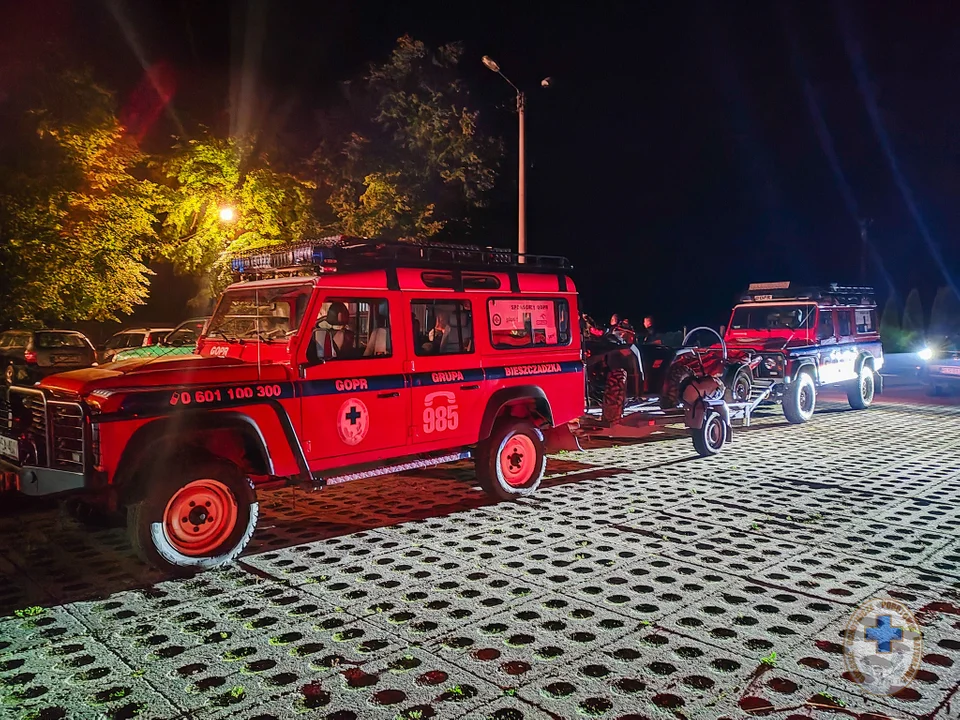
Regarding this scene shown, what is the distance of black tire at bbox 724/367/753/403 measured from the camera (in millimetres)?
12555

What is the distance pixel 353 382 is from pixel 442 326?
126cm

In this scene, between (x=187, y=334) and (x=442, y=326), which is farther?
(x=187, y=334)

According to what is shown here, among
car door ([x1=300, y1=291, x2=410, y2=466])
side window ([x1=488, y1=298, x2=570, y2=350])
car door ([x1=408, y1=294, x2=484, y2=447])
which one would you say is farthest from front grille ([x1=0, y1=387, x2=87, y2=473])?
side window ([x1=488, y1=298, x2=570, y2=350])

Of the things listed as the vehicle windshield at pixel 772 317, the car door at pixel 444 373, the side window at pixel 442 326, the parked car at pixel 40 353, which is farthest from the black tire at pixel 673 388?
the parked car at pixel 40 353

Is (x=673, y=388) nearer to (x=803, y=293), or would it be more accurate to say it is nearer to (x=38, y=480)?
(x=803, y=293)

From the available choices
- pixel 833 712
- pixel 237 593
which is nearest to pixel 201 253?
pixel 237 593

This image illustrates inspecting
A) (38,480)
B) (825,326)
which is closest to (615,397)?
(38,480)

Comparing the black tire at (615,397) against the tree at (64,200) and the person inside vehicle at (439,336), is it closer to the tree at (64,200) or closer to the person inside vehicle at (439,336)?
the person inside vehicle at (439,336)

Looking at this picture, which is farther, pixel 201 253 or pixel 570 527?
pixel 201 253

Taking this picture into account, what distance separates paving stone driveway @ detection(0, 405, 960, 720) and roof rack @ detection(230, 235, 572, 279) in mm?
2477

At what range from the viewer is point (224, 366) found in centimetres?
616

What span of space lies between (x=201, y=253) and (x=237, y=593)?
48.3ft

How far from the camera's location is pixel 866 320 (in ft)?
56.0

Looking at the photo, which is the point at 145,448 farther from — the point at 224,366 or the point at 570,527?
the point at 570,527
